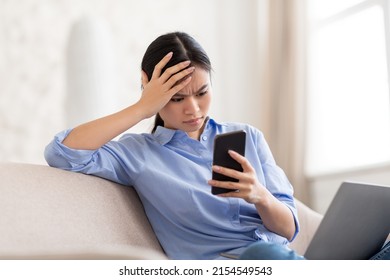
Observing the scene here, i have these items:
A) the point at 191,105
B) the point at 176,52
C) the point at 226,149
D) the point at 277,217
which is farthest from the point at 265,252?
the point at 176,52

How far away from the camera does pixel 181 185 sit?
61.5 inches

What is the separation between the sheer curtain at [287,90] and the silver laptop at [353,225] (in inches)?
85.7

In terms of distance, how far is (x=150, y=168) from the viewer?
159cm

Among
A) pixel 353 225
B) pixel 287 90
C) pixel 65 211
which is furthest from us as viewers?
pixel 287 90

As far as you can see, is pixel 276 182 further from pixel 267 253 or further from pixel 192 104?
pixel 267 253

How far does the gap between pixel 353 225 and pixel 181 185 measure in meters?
0.45

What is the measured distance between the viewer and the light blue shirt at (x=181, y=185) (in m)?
1.55

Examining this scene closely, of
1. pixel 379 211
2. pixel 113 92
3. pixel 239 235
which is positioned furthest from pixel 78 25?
pixel 379 211

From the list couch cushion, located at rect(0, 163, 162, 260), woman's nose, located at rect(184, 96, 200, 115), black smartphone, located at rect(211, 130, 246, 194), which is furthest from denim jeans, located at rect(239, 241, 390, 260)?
woman's nose, located at rect(184, 96, 200, 115)

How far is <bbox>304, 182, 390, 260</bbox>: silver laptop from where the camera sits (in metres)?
1.26

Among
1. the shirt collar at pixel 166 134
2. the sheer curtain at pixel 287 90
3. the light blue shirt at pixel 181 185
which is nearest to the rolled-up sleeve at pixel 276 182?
the light blue shirt at pixel 181 185

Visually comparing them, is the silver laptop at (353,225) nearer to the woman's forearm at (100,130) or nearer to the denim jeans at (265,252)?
the denim jeans at (265,252)

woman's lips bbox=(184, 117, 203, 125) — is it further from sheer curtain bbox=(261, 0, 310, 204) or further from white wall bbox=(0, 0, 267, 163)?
sheer curtain bbox=(261, 0, 310, 204)
